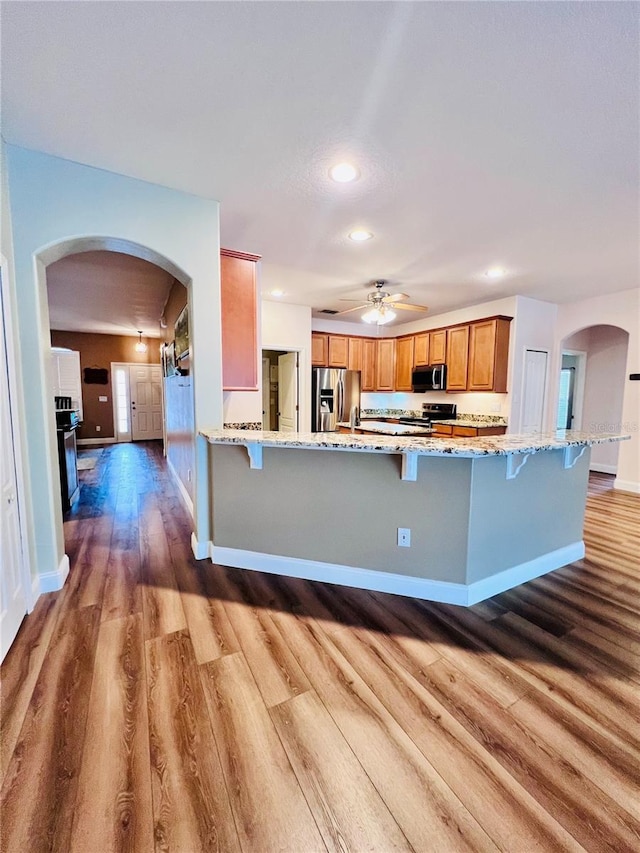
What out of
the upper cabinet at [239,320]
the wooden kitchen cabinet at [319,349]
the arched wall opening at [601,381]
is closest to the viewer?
the upper cabinet at [239,320]

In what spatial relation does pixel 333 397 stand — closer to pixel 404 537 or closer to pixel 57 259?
pixel 404 537

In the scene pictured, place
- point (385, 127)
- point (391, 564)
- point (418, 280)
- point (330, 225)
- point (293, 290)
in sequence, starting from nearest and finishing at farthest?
point (385, 127) < point (391, 564) < point (330, 225) < point (418, 280) < point (293, 290)

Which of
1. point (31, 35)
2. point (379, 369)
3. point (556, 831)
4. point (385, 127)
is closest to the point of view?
point (556, 831)

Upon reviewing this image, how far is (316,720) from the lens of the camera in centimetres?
144

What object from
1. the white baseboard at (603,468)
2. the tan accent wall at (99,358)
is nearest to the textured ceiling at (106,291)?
the tan accent wall at (99,358)

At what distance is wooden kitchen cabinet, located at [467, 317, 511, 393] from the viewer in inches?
201

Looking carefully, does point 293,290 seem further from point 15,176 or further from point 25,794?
point 25,794

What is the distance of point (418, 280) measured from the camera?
431cm

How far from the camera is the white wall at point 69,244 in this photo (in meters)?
2.07

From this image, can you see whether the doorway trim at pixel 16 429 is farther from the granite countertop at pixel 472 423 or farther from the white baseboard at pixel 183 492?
the granite countertop at pixel 472 423

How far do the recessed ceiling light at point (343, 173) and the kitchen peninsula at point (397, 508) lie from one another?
1617 mm

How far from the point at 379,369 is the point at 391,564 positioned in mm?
4897

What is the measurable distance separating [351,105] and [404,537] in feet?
7.61

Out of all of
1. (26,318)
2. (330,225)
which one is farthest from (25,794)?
(330,225)
